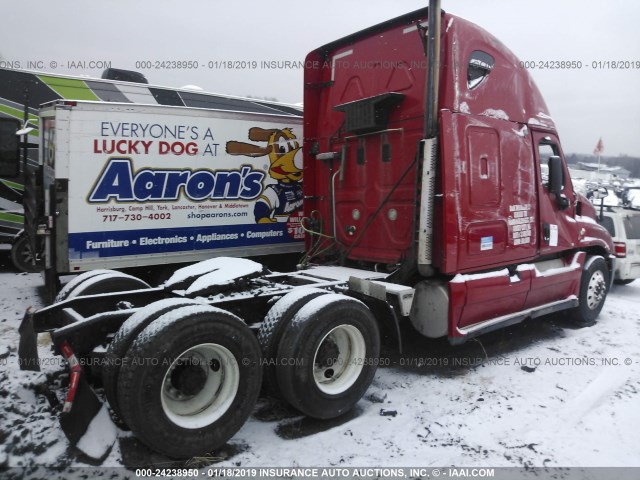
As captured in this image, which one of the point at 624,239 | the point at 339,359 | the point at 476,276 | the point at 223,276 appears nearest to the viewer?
the point at 339,359

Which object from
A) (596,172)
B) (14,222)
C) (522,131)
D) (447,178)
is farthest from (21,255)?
(596,172)

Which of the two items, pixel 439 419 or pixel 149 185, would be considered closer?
pixel 439 419

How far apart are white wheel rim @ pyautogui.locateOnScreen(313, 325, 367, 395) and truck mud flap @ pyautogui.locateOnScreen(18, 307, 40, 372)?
205 centimetres

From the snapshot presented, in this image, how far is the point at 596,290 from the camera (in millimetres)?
6801

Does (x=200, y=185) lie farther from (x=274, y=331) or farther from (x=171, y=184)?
(x=274, y=331)

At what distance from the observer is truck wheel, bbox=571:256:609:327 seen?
656 cm

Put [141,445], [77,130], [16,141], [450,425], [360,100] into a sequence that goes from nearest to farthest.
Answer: [141,445] → [450,425] → [360,100] → [77,130] → [16,141]

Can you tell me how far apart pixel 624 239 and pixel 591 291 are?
10.1 ft

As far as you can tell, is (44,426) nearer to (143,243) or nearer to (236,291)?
(236,291)

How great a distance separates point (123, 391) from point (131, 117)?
417 cm

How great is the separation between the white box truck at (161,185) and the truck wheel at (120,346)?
122 inches

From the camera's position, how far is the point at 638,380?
482cm

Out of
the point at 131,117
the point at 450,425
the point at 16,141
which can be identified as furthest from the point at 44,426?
the point at 16,141

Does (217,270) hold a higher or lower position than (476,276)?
higher
